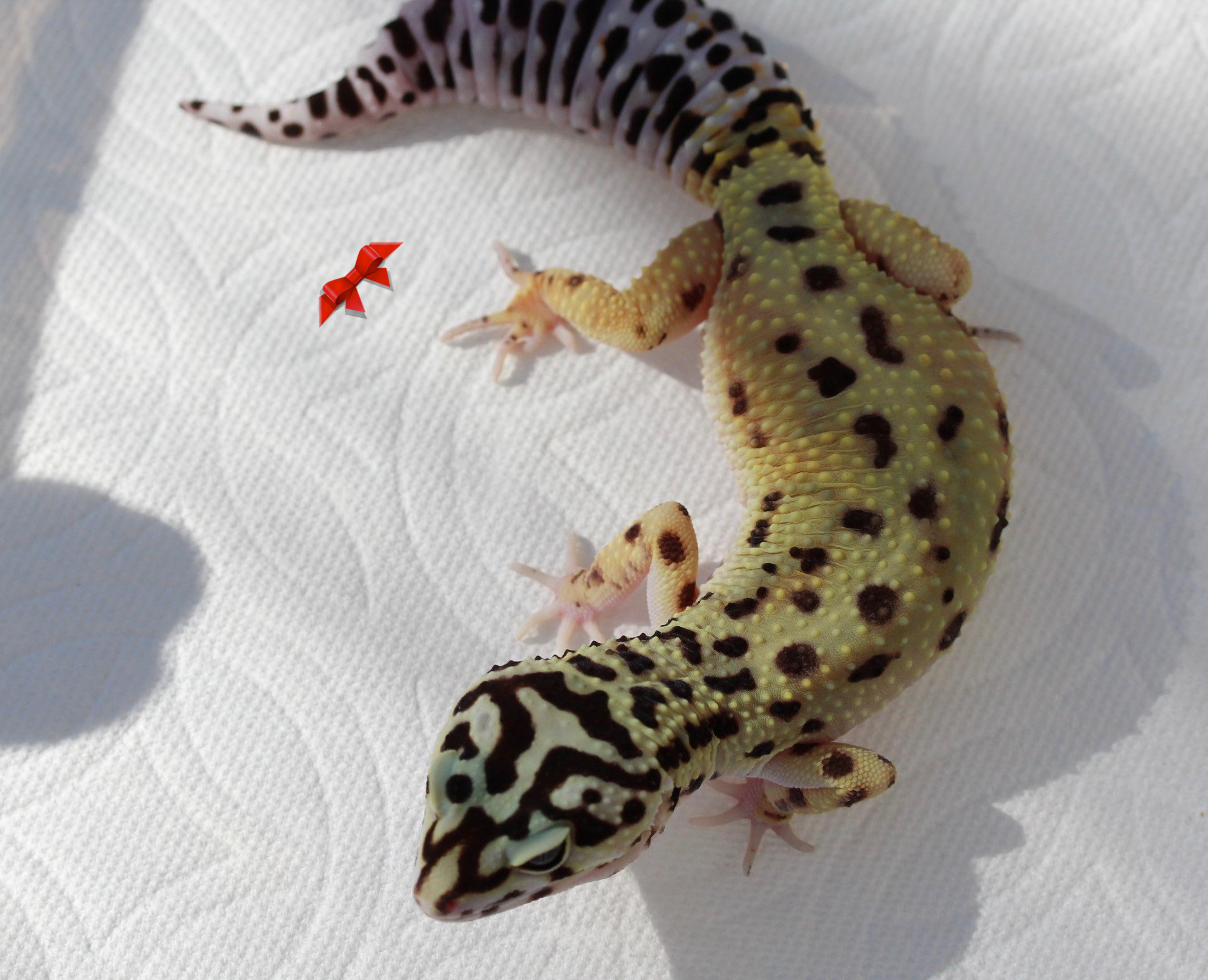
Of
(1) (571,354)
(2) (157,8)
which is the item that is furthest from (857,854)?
(2) (157,8)

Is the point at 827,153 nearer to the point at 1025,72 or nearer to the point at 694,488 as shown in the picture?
the point at 1025,72

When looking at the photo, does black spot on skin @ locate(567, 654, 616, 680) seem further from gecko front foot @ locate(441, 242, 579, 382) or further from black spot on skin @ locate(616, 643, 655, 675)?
gecko front foot @ locate(441, 242, 579, 382)

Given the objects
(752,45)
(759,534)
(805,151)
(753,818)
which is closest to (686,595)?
(759,534)

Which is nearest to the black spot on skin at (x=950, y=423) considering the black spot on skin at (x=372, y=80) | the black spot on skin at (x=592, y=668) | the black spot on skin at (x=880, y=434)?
the black spot on skin at (x=880, y=434)

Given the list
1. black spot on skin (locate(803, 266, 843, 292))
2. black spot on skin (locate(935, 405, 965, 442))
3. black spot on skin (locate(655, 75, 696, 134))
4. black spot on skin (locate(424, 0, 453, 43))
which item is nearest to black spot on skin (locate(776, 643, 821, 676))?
black spot on skin (locate(935, 405, 965, 442))

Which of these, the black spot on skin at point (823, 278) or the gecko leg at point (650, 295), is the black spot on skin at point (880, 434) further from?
the gecko leg at point (650, 295)

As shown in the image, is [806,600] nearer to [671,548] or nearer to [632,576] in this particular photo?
[671,548]

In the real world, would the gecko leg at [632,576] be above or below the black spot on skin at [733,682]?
below
